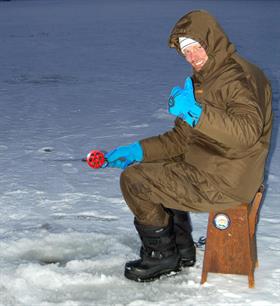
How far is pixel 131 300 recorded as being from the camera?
121 inches

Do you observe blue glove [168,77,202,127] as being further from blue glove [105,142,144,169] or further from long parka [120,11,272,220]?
blue glove [105,142,144,169]

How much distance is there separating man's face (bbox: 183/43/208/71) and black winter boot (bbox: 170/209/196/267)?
89 centimetres

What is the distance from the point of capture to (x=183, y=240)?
11.3 ft

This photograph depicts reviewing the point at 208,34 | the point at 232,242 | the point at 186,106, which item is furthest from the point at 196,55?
the point at 232,242

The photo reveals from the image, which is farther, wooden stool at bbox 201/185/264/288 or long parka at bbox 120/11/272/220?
wooden stool at bbox 201/185/264/288

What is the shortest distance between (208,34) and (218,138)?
509mm

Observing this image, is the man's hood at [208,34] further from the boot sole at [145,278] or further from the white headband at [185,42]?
the boot sole at [145,278]

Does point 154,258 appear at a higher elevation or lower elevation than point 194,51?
lower

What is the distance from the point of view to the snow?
3.17m

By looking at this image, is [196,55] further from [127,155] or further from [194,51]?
[127,155]

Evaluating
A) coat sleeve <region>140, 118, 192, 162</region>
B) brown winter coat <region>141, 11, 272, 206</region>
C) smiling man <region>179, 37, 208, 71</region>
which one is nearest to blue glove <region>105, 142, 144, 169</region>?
coat sleeve <region>140, 118, 192, 162</region>

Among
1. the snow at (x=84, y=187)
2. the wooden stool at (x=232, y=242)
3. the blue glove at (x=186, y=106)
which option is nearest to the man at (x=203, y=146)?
the blue glove at (x=186, y=106)

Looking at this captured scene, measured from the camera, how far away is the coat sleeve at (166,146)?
335 centimetres

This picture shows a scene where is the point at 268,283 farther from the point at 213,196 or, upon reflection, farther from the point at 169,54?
the point at 169,54
